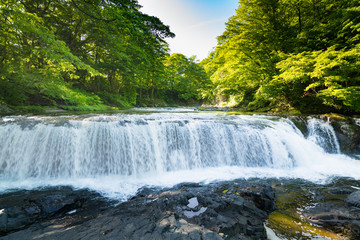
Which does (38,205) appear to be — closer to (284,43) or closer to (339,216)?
(339,216)

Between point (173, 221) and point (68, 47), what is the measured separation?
48.4 ft

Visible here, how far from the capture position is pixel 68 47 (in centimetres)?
1210

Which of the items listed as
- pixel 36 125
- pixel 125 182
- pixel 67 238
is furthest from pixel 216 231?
pixel 36 125

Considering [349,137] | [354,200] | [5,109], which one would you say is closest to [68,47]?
[5,109]

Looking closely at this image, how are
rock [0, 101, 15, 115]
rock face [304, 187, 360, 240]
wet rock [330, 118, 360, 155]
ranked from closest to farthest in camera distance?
rock face [304, 187, 360, 240] → wet rock [330, 118, 360, 155] → rock [0, 101, 15, 115]

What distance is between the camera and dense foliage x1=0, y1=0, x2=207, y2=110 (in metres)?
7.95

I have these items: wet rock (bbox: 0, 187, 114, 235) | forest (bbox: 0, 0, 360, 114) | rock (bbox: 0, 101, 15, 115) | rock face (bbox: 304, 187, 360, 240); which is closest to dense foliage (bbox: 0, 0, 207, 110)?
forest (bbox: 0, 0, 360, 114)

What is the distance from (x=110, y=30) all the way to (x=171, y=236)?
52.4ft

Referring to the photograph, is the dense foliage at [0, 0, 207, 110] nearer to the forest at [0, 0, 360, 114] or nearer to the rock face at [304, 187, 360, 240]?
the forest at [0, 0, 360, 114]

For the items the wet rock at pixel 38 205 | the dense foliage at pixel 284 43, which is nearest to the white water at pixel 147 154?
the wet rock at pixel 38 205

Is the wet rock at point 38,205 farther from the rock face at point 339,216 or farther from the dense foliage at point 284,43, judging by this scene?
the dense foliage at point 284,43

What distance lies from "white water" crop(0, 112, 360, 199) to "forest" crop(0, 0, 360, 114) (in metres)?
4.05

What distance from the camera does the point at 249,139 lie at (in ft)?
23.9

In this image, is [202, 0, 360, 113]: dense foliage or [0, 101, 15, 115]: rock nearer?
[0, 101, 15, 115]: rock
